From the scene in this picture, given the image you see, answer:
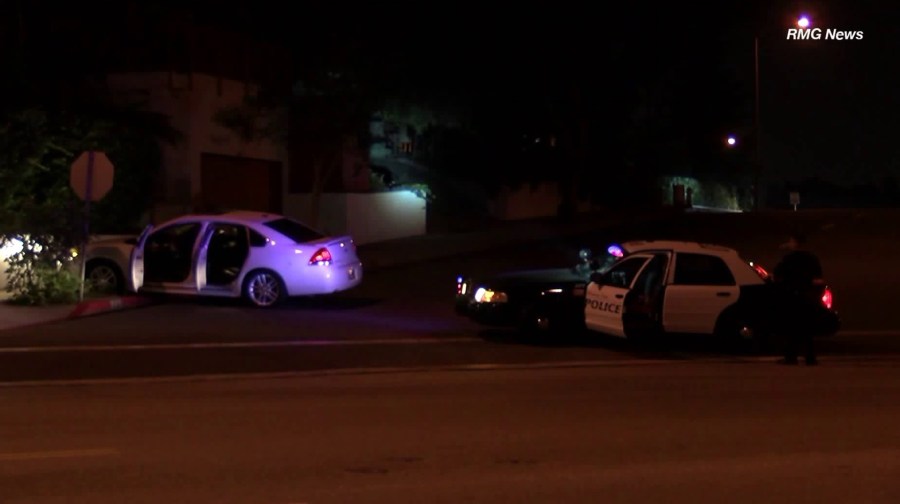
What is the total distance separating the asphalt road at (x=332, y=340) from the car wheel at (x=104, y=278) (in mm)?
943

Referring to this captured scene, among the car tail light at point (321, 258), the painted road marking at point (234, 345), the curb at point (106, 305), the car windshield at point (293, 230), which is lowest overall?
the painted road marking at point (234, 345)

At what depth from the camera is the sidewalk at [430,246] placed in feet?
61.6

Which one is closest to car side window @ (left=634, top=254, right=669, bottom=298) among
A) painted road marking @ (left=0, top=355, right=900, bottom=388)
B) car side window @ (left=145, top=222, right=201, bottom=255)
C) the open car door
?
painted road marking @ (left=0, top=355, right=900, bottom=388)

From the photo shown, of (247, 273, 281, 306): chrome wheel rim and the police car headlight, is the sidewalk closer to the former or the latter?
(247, 273, 281, 306): chrome wheel rim

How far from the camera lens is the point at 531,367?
13594 mm

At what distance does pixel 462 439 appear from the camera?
9211 millimetres

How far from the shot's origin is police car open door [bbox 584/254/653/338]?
14742 millimetres

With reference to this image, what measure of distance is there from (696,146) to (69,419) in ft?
189

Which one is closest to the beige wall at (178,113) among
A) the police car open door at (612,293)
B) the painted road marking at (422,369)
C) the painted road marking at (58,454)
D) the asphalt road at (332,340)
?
the asphalt road at (332,340)

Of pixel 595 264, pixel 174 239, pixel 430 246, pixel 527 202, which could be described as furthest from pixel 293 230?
pixel 527 202

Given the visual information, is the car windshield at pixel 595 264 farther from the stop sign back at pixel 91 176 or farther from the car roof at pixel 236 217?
the stop sign back at pixel 91 176

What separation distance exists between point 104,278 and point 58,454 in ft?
40.7

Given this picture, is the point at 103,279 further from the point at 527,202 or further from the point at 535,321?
the point at 527,202

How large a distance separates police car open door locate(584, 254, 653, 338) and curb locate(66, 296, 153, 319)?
8423mm
